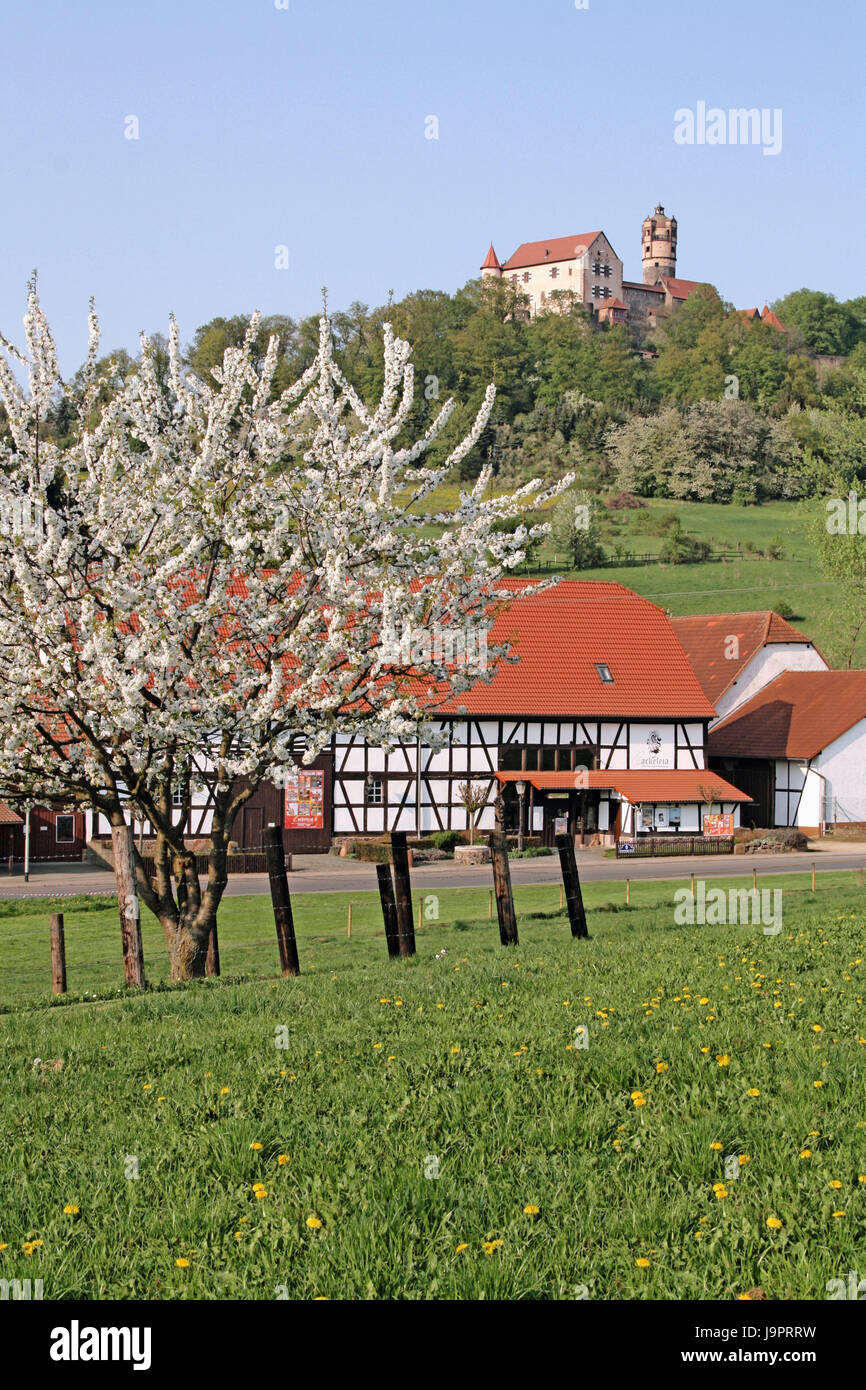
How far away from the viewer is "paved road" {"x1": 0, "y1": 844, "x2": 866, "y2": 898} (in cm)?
3334

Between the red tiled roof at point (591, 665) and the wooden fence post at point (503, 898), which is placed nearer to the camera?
the wooden fence post at point (503, 898)

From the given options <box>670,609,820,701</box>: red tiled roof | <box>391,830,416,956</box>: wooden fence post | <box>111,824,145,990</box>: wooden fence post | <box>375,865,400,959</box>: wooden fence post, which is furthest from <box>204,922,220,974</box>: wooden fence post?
<box>670,609,820,701</box>: red tiled roof

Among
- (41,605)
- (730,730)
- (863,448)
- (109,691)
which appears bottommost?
(730,730)

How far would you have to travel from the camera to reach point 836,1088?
6.41m

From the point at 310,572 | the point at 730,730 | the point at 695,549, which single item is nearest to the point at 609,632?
the point at 730,730

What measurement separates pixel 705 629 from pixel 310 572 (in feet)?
161

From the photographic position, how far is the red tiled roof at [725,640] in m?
56.6

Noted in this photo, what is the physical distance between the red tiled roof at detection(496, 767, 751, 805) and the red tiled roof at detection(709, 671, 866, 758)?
5.09m

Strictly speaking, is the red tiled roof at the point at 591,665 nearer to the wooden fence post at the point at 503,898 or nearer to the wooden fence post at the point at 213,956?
the wooden fence post at the point at 503,898

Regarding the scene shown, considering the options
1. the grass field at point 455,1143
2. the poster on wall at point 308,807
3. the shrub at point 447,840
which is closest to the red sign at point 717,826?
the shrub at point 447,840

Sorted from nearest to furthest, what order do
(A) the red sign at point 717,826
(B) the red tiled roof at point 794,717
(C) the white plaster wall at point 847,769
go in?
(A) the red sign at point 717,826 → (C) the white plaster wall at point 847,769 → (B) the red tiled roof at point 794,717

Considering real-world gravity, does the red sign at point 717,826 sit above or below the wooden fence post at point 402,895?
below

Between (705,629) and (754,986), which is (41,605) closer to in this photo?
(754,986)

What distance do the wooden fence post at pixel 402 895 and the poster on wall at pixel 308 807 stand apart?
28.1 meters
